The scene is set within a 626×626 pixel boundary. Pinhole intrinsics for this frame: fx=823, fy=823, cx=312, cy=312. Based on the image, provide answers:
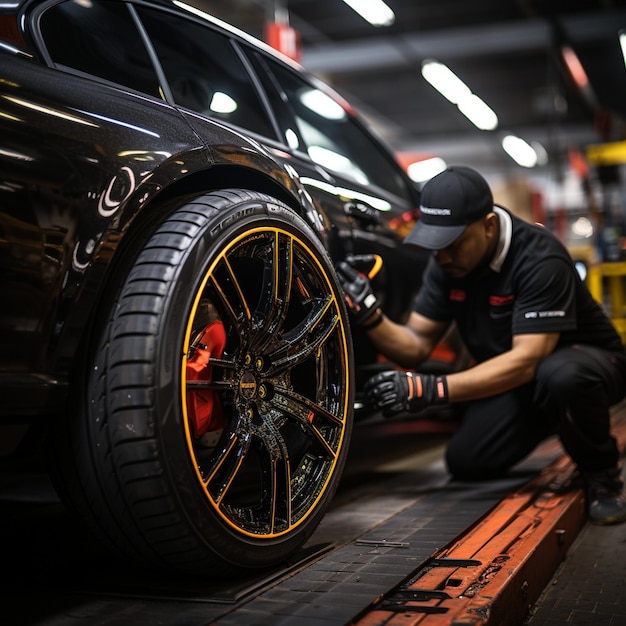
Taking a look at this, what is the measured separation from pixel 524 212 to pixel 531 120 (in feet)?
9.73

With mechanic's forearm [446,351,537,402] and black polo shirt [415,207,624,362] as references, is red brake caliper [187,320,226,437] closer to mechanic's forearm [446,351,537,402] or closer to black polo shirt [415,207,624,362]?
mechanic's forearm [446,351,537,402]

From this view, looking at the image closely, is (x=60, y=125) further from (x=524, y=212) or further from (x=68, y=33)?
(x=524, y=212)

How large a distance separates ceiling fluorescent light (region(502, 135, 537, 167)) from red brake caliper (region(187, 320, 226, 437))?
17.1 metres

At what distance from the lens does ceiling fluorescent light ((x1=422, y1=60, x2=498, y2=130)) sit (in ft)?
41.9

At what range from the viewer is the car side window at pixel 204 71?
228 centimetres

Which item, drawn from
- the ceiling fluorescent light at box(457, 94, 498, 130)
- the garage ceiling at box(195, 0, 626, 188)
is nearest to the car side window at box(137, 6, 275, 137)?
the garage ceiling at box(195, 0, 626, 188)

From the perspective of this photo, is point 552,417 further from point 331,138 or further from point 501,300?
point 331,138

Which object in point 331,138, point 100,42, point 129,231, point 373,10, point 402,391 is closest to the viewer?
point 129,231

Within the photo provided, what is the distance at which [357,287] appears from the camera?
2.66 metres

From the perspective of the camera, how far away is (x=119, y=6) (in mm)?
2100

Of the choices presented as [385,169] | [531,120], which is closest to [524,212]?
[531,120]

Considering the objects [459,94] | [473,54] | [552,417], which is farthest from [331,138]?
[459,94]

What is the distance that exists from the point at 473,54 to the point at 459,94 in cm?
216

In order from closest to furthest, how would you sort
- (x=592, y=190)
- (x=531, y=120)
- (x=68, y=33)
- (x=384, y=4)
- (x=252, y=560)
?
(x=252, y=560)
(x=68, y=33)
(x=592, y=190)
(x=384, y=4)
(x=531, y=120)
